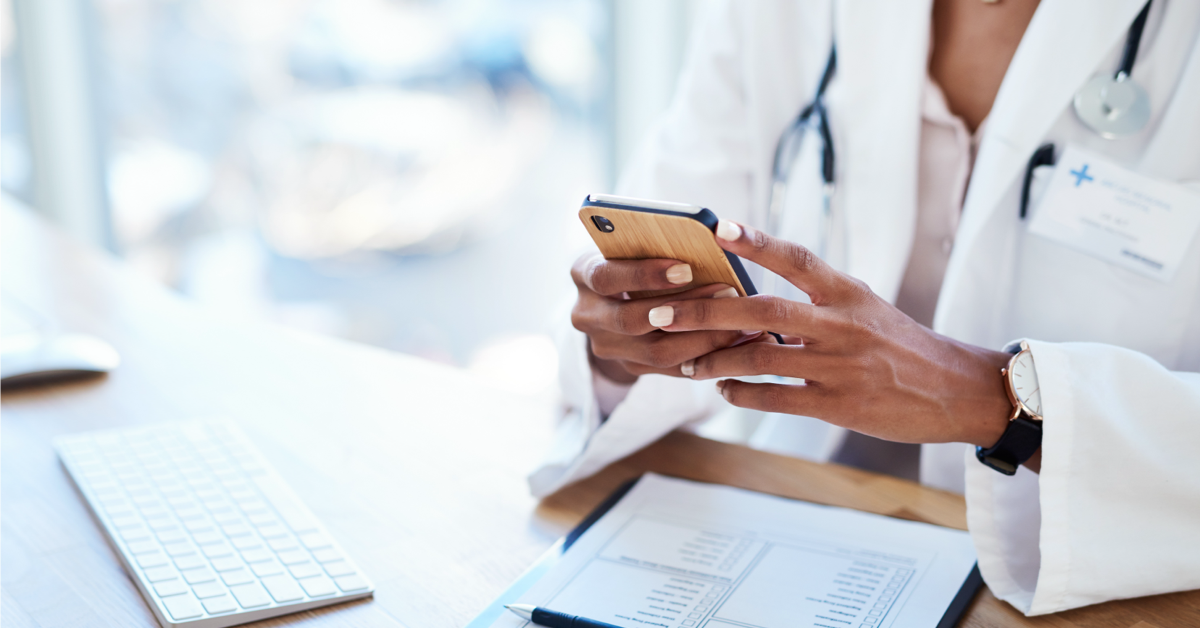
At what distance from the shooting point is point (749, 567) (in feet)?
2.48

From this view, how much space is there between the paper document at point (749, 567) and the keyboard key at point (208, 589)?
0.23 meters

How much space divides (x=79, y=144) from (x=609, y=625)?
2200mm

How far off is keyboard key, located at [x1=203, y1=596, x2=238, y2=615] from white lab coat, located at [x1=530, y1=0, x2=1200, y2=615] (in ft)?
1.02

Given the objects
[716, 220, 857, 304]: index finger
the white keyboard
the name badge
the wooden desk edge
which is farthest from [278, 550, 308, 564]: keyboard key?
the name badge

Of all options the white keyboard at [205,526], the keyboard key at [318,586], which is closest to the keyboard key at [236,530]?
the white keyboard at [205,526]

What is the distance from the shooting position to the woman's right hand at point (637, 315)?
0.72 m

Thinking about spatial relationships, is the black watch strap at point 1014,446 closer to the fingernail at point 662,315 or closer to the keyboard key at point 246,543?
the fingernail at point 662,315

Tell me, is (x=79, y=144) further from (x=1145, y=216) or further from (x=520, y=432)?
(x=1145, y=216)

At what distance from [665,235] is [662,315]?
0.08 m

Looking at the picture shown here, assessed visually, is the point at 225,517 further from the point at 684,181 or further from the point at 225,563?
the point at 684,181

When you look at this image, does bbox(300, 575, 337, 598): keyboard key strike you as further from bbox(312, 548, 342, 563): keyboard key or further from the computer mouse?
the computer mouse

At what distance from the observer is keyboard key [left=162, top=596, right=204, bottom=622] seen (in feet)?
2.23

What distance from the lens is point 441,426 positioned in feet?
3.47

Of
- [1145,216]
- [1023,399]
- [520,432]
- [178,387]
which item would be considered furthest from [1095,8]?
[178,387]
